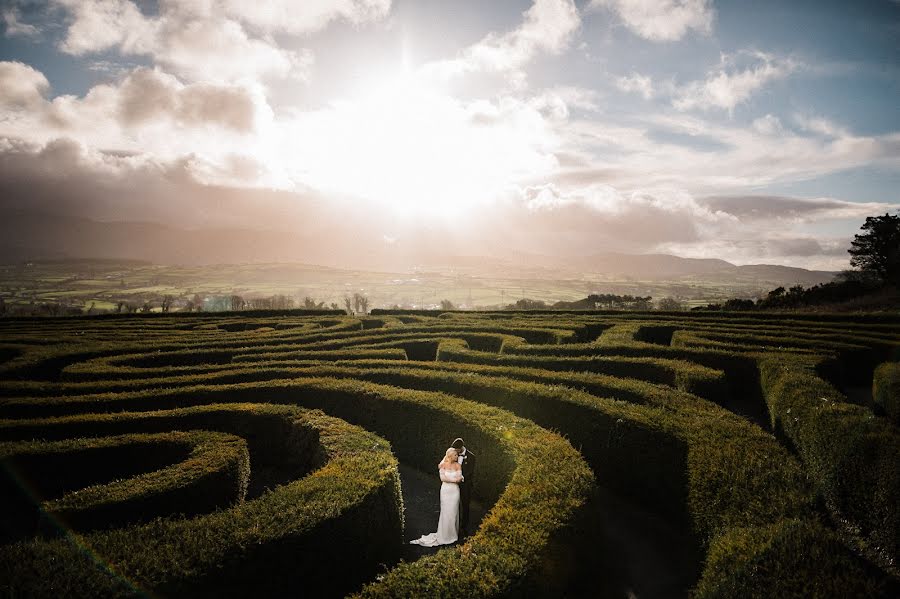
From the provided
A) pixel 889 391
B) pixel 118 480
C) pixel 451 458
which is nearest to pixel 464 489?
pixel 451 458

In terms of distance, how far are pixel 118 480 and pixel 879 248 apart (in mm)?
67120

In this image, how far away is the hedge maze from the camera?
6.52 metres

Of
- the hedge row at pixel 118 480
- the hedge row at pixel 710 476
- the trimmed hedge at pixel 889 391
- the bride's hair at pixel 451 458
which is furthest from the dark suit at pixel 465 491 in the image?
the trimmed hedge at pixel 889 391

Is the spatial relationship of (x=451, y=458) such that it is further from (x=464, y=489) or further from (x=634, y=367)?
(x=634, y=367)

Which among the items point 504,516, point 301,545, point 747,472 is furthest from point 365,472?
point 747,472

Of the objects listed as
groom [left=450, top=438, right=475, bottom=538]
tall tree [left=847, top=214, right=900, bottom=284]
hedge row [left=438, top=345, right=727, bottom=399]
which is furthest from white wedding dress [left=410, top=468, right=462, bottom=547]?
tall tree [left=847, top=214, right=900, bottom=284]

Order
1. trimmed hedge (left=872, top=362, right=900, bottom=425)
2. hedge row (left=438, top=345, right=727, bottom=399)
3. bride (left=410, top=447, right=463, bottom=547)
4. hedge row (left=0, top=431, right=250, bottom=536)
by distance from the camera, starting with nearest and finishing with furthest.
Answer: hedge row (left=0, top=431, right=250, bottom=536)
bride (left=410, top=447, right=463, bottom=547)
trimmed hedge (left=872, top=362, right=900, bottom=425)
hedge row (left=438, top=345, right=727, bottom=399)

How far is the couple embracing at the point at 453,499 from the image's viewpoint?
949cm

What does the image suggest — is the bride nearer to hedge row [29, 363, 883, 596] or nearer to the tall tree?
hedge row [29, 363, 883, 596]

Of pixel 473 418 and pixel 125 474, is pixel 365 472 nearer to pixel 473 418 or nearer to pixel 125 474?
pixel 473 418

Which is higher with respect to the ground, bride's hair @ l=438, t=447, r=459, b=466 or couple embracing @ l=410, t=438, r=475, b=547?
bride's hair @ l=438, t=447, r=459, b=466

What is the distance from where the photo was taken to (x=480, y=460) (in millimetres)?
11797

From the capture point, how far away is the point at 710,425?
10953 millimetres

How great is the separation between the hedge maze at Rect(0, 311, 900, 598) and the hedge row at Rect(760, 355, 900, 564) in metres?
0.04
